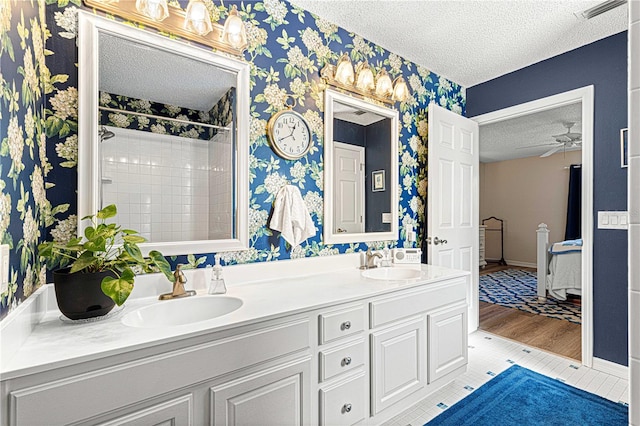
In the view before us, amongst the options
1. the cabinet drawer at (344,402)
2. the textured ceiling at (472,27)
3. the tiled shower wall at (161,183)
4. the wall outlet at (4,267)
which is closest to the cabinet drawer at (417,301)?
the cabinet drawer at (344,402)

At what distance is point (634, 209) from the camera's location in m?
0.63

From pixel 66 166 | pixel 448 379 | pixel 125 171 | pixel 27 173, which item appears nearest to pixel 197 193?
pixel 125 171

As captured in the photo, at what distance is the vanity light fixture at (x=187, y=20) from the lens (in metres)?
1.47

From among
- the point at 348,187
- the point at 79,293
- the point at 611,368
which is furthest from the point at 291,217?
the point at 611,368

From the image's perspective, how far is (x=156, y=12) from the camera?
1.50 m

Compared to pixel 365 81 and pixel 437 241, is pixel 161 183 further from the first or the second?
pixel 437 241

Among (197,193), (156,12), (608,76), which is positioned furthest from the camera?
(608,76)

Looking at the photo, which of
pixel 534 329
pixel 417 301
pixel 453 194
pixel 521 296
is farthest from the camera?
pixel 521 296

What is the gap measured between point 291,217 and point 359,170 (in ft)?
2.23

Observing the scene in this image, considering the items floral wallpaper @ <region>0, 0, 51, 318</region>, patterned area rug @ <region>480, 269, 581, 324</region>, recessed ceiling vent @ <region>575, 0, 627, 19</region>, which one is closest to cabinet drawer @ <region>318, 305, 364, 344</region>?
floral wallpaper @ <region>0, 0, 51, 318</region>

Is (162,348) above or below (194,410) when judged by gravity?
above

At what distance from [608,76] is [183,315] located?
312 cm

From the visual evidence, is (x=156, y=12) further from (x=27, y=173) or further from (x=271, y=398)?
(x=271, y=398)

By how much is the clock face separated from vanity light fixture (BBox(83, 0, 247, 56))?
16.0 inches
